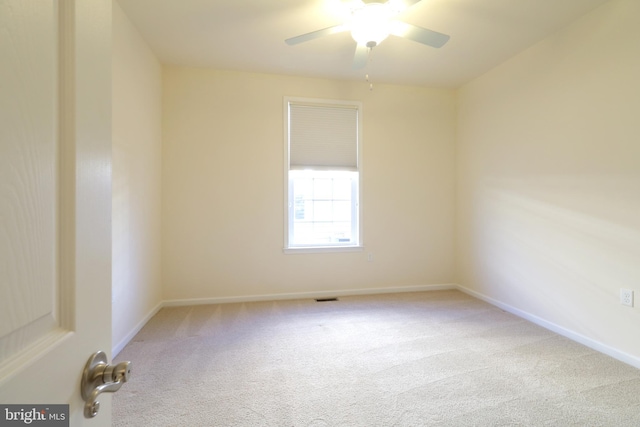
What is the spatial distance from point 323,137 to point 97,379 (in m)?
3.40

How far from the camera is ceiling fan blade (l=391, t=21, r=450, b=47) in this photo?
2.01 m

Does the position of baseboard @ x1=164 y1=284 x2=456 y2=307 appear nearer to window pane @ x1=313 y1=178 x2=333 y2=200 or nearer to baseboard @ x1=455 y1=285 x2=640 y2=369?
baseboard @ x1=455 y1=285 x2=640 y2=369

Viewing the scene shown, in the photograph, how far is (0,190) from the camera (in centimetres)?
33

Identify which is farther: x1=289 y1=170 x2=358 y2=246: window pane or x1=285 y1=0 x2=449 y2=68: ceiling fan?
x1=289 y1=170 x2=358 y2=246: window pane

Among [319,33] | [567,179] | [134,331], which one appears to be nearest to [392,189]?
[567,179]


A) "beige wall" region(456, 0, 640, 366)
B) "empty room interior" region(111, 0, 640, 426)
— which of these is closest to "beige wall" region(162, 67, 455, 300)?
"empty room interior" region(111, 0, 640, 426)

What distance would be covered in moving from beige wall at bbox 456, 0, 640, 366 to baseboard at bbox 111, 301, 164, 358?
3.82 metres

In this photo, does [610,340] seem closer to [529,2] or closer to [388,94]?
[529,2]

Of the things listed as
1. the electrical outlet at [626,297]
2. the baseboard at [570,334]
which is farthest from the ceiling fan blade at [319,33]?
the baseboard at [570,334]

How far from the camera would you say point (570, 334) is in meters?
2.49

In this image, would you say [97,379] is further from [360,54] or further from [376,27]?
[360,54]

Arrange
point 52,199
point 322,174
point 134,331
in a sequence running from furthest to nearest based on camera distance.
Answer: point 322,174, point 134,331, point 52,199

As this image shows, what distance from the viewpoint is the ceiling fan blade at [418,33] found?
201cm

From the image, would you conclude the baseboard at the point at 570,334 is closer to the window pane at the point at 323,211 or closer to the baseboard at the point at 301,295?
the baseboard at the point at 301,295
